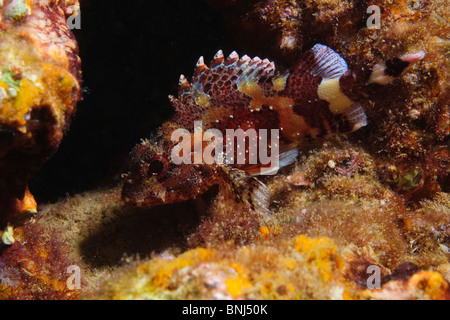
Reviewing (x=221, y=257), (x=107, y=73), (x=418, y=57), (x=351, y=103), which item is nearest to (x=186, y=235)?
(x=221, y=257)

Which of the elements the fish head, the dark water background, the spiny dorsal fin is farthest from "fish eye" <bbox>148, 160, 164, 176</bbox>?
the dark water background

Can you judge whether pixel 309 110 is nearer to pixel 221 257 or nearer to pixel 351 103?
pixel 351 103

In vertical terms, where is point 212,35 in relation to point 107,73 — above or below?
above

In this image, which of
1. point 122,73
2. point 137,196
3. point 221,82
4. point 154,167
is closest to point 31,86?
point 154,167

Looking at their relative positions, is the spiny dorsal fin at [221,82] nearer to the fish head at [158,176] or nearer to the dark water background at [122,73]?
the fish head at [158,176]

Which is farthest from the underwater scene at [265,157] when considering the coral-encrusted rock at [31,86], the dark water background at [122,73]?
the dark water background at [122,73]
